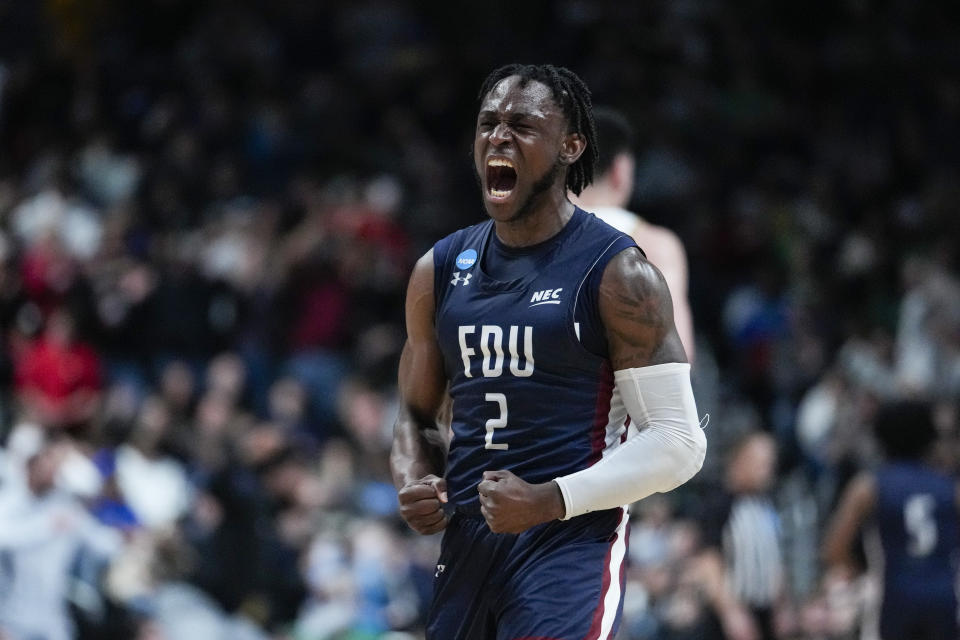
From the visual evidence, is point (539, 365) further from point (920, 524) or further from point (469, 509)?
Answer: point (920, 524)

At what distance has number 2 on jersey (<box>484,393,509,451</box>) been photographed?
4469 mm

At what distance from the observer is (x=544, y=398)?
14.5 ft

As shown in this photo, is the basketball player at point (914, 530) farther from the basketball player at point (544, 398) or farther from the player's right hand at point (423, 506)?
the player's right hand at point (423, 506)

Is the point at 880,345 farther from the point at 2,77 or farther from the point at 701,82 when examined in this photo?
the point at 2,77

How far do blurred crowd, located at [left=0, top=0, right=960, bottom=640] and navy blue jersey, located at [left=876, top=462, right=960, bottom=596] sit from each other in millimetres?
1109

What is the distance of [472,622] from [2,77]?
41.0 feet

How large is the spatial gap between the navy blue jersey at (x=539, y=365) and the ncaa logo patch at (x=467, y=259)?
68 millimetres

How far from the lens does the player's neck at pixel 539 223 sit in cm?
455


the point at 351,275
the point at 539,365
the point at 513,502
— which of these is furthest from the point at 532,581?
the point at 351,275

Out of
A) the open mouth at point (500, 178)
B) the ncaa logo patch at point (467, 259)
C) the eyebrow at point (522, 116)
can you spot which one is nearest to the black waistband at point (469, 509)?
the ncaa logo patch at point (467, 259)

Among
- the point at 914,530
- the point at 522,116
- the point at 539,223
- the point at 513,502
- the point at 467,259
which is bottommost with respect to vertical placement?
the point at 914,530

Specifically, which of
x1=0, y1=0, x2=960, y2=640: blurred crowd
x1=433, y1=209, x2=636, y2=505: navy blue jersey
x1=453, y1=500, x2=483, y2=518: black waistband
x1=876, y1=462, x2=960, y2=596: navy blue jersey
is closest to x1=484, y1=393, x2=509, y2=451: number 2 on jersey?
x1=433, y1=209, x2=636, y2=505: navy blue jersey

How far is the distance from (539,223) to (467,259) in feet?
0.86

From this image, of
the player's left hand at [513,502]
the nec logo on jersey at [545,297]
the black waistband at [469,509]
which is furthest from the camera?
the black waistband at [469,509]
